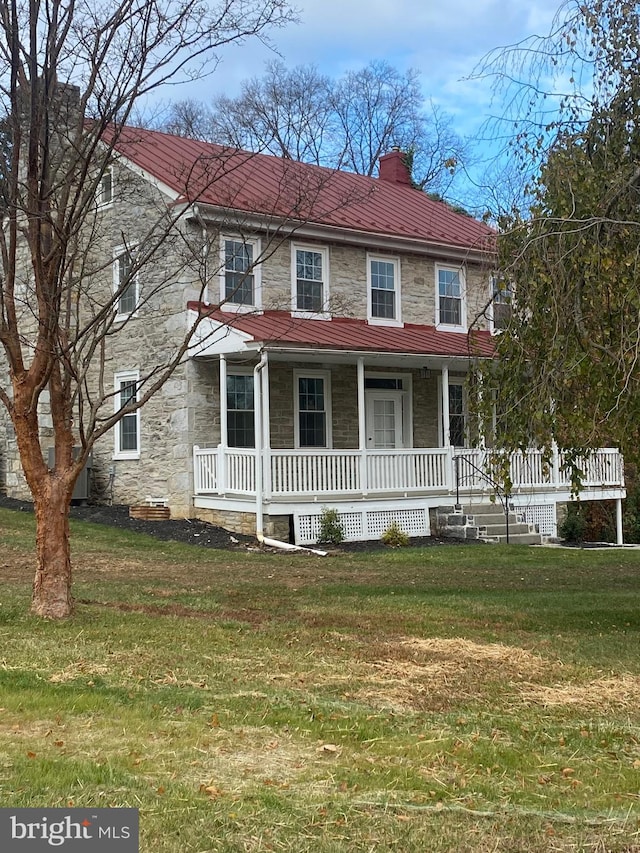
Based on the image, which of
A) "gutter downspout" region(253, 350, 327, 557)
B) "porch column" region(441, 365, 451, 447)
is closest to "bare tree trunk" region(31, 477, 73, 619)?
"gutter downspout" region(253, 350, 327, 557)

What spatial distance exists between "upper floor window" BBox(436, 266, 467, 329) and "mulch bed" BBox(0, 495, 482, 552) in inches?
238

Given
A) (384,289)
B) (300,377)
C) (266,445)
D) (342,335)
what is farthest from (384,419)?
(266,445)

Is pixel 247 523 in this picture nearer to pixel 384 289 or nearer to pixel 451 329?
pixel 384 289

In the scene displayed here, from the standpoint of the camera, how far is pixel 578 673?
7184 mm

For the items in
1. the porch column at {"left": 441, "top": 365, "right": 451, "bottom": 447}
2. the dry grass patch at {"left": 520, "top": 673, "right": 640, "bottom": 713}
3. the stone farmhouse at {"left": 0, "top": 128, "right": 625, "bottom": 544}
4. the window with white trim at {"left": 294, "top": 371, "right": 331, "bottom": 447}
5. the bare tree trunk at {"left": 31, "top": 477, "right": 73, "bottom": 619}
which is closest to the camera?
the dry grass patch at {"left": 520, "top": 673, "right": 640, "bottom": 713}

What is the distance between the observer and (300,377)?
20000 millimetres

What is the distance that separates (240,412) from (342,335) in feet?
8.28

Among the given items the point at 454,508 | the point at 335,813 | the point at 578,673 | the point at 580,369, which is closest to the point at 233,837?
the point at 335,813

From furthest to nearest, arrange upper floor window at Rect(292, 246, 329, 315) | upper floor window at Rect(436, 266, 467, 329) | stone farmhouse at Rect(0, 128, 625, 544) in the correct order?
upper floor window at Rect(436, 266, 467, 329), upper floor window at Rect(292, 246, 329, 315), stone farmhouse at Rect(0, 128, 625, 544)

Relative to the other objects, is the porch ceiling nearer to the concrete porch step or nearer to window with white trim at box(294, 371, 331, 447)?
window with white trim at box(294, 371, 331, 447)

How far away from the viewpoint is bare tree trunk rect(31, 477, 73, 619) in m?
8.70

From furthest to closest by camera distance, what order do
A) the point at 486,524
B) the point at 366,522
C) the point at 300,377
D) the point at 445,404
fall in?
the point at 300,377, the point at 486,524, the point at 445,404, the point at 366,522

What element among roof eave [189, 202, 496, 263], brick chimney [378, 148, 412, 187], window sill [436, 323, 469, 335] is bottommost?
window sill [436, 323, 469, 335]

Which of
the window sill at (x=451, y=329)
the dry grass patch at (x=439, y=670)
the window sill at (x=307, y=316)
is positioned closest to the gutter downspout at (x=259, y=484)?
the window sill at (x=307, y=316)
